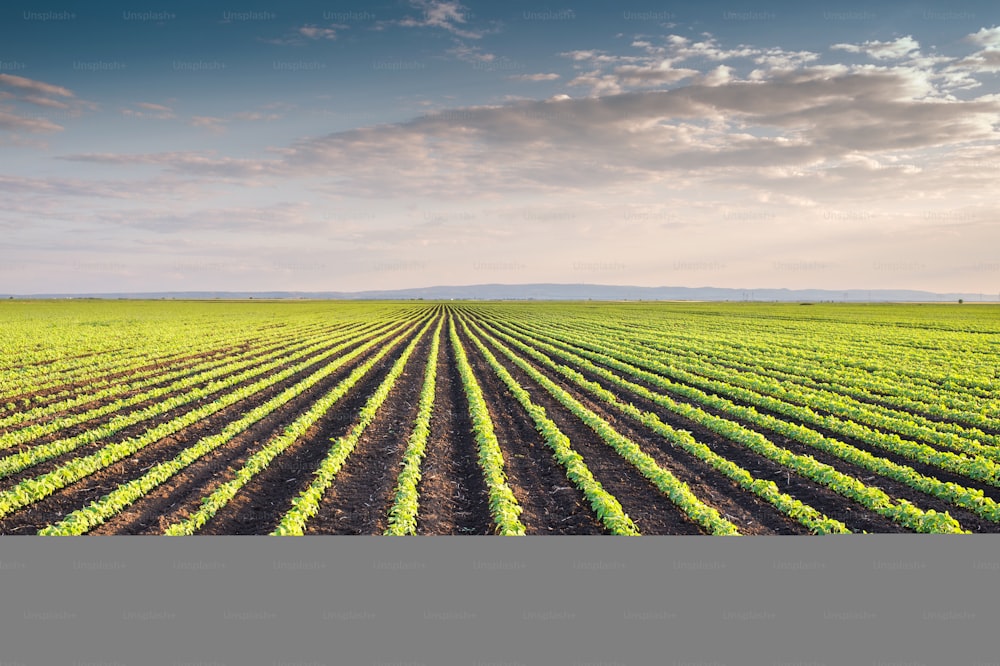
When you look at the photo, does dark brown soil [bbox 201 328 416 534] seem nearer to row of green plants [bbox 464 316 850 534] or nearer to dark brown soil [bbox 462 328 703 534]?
dark brown soil [bbox 462 328 703 534]

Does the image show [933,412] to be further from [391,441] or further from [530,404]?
[391,441]

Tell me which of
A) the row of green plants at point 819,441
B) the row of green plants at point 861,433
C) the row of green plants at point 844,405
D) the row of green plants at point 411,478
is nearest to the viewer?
the row of green plants at point 411,478

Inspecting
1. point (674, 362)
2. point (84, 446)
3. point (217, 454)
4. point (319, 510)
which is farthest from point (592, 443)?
point (674, 362)

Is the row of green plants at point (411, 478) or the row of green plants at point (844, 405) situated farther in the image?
the row of green plants at point (844, 405)

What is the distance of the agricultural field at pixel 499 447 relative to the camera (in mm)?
8750

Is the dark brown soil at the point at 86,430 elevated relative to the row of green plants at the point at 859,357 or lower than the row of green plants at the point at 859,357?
lower

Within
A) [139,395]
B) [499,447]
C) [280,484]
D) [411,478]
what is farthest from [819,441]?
[139,395]

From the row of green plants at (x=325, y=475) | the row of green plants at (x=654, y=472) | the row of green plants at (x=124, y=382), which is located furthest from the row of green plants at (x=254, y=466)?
the row of green plants at (x=654, y=472)

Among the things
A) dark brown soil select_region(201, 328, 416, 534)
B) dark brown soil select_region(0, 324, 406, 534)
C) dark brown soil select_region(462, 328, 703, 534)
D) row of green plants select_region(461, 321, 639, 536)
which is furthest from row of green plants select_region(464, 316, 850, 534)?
dark brown soil select_region(0, 324, 406, 534)

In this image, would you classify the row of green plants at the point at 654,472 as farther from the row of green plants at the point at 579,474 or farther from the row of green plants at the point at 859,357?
the row of green plants at the point at 859,357

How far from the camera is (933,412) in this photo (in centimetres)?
1545

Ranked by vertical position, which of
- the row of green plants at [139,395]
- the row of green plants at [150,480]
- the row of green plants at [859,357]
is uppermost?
the row of green plants at [859,357]

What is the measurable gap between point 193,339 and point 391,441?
29.0 meters

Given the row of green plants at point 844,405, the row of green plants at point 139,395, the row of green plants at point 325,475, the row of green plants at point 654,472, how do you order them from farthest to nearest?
the row of green plants at point 139,395 < the row of green plants at point 844,405 < the row of green plants at point 654,472 < the row of green plants at point 325,475
